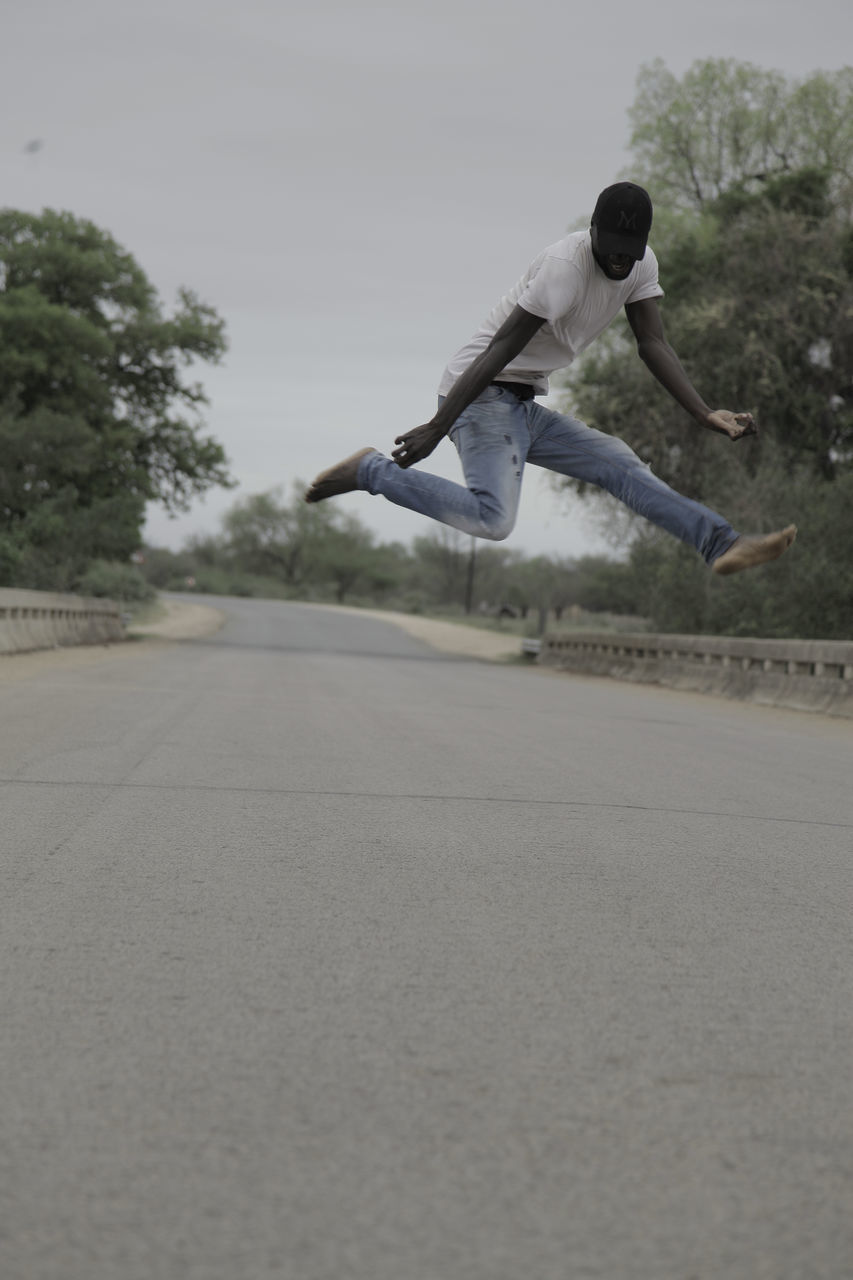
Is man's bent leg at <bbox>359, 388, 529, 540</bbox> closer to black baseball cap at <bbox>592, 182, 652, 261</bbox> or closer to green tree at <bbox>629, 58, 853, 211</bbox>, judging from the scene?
black baseball cap at <bbox>592, 182, 652, 261</bbox>

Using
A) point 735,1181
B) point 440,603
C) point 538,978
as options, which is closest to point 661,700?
point 538,978

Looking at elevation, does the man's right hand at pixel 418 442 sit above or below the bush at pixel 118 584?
above

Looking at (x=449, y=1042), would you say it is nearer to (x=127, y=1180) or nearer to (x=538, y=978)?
(x=538, y=978)

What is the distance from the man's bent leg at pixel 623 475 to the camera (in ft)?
18.3

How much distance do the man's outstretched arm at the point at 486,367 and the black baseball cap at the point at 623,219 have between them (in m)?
0.41

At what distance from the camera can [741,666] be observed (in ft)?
55.9

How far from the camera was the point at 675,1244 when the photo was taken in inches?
70.7

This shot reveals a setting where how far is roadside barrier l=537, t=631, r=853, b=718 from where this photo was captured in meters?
14.1

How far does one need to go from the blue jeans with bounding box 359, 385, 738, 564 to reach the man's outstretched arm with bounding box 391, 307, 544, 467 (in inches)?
9.7

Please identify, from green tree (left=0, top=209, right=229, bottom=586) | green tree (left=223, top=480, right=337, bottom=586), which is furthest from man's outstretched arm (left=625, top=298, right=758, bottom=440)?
green tree (left=223, top=480, right=337, bottom=586)

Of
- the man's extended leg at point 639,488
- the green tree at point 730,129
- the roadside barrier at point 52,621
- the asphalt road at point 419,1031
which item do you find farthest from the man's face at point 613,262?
the green tree at point 730,129

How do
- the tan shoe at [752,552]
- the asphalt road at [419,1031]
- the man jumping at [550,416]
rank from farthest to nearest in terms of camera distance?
the tan shoe at [752,552], the man jumping at [550,416], the asphalt road at [419,1031]

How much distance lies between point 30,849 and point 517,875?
1.56 metres

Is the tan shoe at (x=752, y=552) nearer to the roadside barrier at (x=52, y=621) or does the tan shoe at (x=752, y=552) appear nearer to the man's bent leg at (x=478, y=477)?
the man's bent leg at (x=478, y=477)
